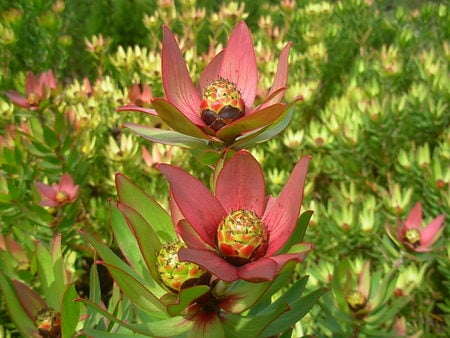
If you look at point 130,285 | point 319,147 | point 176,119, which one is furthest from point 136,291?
point 319,147

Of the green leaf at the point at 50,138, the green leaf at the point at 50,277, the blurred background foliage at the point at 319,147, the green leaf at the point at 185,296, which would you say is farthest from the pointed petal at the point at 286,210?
the green leaf at the point at 50,138

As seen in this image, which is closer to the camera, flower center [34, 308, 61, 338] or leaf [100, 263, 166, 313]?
leaf [100, 263, 166, 313]

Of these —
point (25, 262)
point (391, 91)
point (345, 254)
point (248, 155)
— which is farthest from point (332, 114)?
point (248, 155)

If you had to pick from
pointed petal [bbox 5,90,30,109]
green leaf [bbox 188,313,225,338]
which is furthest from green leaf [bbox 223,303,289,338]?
pointed petal [bbox 5,90,30,109]

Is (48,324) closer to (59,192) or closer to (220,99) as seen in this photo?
(220,99)

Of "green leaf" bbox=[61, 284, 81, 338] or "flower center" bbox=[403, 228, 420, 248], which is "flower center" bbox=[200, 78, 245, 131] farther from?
"flower center" bbox=[403, 228, 420, 248]

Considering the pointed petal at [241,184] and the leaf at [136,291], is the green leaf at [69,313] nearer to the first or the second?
the leaf at [136,291]

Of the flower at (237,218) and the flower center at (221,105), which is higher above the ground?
the flower center at (221,105)
